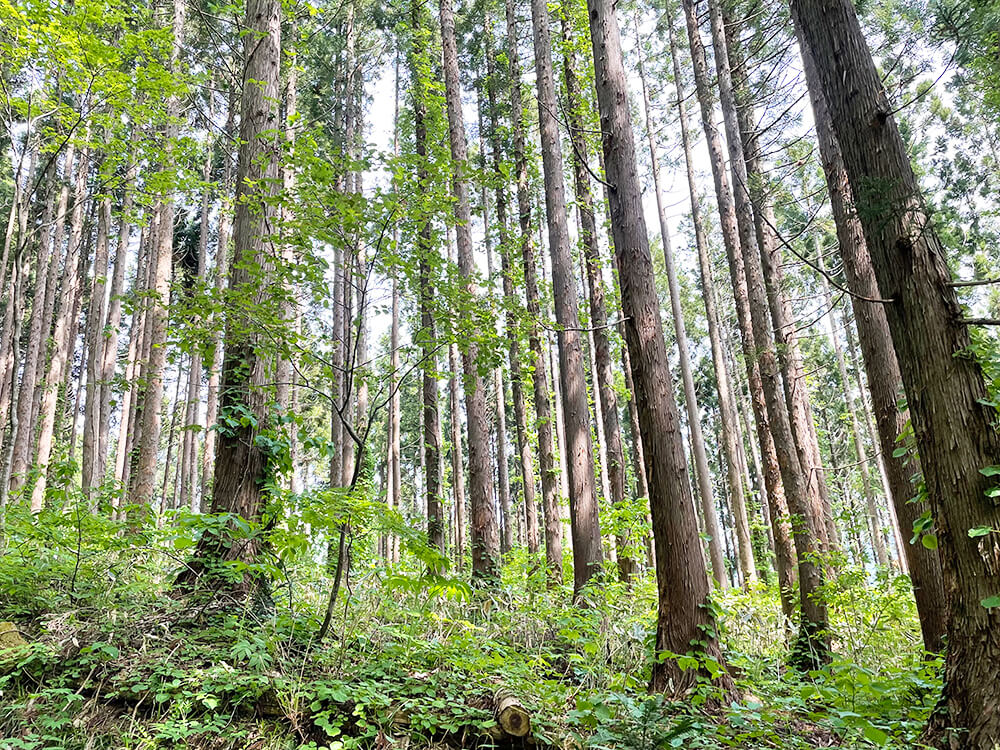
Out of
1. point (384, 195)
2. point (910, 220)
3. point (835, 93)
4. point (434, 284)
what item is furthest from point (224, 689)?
point (835, 93)

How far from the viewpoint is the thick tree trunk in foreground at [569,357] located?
785cm

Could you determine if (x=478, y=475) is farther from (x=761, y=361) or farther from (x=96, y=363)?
(x=96, y=363)

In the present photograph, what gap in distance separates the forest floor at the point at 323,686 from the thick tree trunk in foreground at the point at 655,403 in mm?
372

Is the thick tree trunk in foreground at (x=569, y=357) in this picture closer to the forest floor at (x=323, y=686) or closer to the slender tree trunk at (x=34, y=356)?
the forest floor at (x=323, y=686)

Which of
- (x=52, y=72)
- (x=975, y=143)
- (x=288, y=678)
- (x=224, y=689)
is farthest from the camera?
(x=975, y=143)

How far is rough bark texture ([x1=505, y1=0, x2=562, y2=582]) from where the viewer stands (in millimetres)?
9555

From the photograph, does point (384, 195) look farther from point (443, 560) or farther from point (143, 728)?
point (143, 728)

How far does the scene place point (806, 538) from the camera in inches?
253

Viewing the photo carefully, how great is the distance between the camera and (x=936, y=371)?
10.0 feet

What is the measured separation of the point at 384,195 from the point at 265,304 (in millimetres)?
1239

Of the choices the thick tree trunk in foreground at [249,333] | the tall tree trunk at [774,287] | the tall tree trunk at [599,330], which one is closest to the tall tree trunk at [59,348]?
the thick tree trunk in foreground at [249,333]

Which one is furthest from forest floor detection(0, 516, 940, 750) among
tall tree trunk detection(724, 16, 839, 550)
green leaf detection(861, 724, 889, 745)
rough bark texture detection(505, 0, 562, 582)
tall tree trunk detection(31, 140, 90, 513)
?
tall tree trunk detection(31, 140, 90, 513)

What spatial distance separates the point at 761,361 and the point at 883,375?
2184mm

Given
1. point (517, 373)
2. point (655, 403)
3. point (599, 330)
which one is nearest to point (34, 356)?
point (517, 373)
